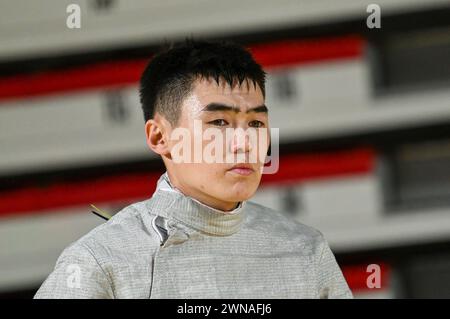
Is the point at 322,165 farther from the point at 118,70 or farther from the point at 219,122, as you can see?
the point at 219,122

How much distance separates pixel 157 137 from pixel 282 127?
2.25 m

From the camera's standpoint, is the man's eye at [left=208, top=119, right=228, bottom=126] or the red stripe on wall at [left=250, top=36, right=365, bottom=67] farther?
the red stripe on wall at [left=250, top=36, right=365, bottom=67]

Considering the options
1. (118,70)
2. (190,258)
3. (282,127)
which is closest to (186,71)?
(190,258)

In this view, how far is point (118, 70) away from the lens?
300 centimetres

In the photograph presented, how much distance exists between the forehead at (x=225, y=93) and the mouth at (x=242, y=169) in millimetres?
47

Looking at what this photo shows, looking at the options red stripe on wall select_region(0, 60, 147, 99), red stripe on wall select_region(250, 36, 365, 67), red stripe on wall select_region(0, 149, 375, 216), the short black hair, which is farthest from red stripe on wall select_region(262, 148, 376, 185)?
the short black hair

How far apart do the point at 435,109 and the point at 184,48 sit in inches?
92.4

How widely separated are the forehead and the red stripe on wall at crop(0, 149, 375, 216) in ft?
7.23

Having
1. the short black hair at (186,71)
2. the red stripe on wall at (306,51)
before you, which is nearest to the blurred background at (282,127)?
the red stripe on wall at (306,51)

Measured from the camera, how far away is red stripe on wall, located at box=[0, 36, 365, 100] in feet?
9.55

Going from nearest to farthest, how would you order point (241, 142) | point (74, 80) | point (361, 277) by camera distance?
point (241, 142) → point (361, 277) → point (74, 80)

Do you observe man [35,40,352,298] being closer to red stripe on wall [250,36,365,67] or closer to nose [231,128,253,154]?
nose [231,128,253,154]

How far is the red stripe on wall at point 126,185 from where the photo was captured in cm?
290

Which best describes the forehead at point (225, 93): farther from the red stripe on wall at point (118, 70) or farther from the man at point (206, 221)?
the red stripe on wall at point (118, 70)
